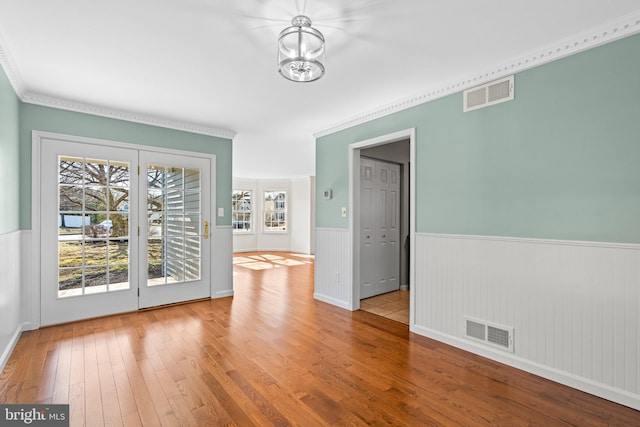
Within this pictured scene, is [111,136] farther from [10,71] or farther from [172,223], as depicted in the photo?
[172,223]

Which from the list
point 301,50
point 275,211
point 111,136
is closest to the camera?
point 301,50

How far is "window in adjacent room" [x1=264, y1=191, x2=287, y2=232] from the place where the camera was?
1091cm

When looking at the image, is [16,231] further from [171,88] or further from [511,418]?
[511,418]

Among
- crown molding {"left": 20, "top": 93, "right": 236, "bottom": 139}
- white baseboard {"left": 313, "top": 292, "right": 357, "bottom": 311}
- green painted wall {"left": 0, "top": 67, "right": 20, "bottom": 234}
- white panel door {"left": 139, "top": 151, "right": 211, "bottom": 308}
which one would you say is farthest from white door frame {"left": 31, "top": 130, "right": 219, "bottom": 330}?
white baseboard {"left": 313, "top": 292, "right": 357, "bottom": 311}

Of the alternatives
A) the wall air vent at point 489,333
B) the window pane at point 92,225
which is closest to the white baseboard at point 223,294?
the window pane at point 92,225

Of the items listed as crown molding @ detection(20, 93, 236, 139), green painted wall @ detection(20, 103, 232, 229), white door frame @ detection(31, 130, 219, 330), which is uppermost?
crown molding @ detection(20, 93, 236, 139)

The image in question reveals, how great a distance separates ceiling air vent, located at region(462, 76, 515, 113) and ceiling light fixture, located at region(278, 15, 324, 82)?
163 cm

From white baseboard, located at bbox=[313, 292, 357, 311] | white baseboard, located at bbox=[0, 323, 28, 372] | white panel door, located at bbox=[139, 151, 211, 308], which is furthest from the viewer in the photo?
white baseboard, located at bbox=[313, 292, 357, 311]

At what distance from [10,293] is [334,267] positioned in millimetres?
3492

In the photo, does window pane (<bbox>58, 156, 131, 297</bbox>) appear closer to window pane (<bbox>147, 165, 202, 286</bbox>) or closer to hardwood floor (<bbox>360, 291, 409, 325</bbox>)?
window pane (<bbox>147, 165, 202, 286</bbox>)

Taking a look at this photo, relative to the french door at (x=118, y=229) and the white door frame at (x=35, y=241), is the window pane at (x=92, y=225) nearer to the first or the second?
the french door at (x=118, y=229)

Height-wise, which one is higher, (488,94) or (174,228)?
(488,94)

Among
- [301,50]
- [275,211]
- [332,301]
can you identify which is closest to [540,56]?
[301,50]

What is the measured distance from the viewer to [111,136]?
395 cm
